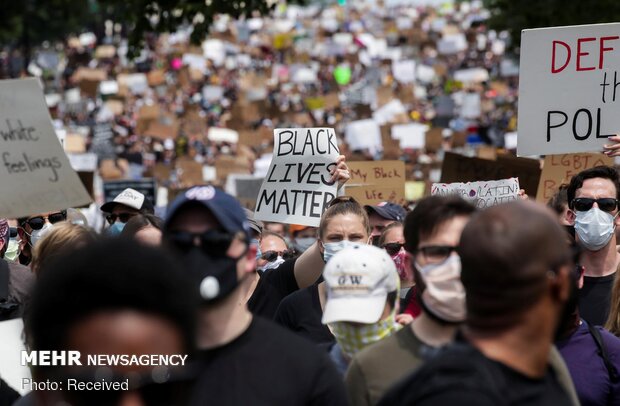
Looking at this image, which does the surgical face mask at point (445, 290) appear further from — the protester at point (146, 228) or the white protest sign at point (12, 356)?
the protester at point (146, 228)

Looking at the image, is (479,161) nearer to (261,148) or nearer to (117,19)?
(117,19)

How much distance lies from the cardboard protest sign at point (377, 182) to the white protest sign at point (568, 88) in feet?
7.13

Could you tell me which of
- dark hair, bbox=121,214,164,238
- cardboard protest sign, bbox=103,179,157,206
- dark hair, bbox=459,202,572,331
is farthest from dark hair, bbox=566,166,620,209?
cardboard protest sign, bbox=103,179,157,206

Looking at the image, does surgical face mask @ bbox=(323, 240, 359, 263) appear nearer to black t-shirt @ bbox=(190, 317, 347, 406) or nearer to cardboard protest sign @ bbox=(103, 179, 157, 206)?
black t-shirt @ bbox=(190, 317, 347, 406)

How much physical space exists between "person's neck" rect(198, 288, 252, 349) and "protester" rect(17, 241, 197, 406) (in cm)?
83

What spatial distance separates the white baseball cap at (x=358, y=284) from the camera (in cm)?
350

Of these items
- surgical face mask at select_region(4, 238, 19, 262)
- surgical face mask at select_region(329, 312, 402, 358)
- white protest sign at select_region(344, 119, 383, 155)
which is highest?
surgical face mask at select_region(329, 312, 402, 358)

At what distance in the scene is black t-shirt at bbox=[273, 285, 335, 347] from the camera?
457 cm

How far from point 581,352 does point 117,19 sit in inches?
356

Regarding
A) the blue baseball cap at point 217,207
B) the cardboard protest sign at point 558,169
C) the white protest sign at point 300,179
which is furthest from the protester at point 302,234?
the blue baseball cap at point 217,207

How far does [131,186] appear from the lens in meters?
12.0

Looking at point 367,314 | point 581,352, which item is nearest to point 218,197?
point 367,314

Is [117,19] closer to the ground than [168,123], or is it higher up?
higher up

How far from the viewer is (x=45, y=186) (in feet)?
17.3
